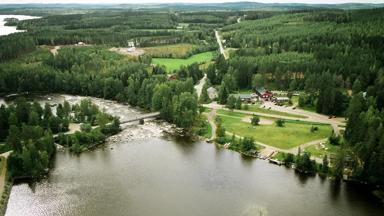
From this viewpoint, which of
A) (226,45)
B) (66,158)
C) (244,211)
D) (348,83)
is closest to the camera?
(244,211)

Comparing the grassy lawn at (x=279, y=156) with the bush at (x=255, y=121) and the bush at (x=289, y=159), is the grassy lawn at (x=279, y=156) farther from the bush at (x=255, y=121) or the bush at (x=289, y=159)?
the bush at (x=255, y=121)

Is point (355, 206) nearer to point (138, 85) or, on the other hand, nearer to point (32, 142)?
point (32, 142)

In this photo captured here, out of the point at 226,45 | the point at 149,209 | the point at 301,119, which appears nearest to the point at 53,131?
the point at 149,209

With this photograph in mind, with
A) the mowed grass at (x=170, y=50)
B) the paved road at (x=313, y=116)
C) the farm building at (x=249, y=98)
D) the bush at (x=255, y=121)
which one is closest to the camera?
the paved road at (x=313, y=116)

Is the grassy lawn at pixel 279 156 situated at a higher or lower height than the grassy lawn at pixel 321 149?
lower

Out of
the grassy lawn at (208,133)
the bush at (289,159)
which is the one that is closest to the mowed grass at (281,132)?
the grassy lawn at (208,133)
